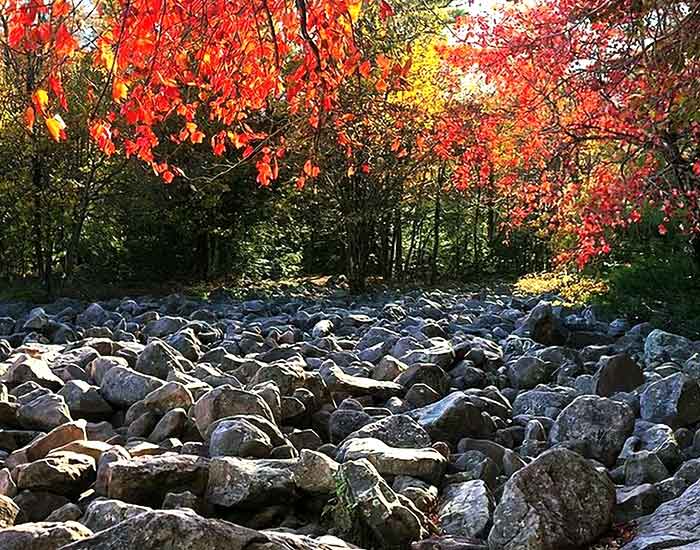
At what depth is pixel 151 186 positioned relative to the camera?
12852mm

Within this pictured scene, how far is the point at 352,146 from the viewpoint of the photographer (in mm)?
11852

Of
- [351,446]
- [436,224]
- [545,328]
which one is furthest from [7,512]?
[436,224]

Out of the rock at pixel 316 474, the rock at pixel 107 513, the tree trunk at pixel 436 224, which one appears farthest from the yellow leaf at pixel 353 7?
the tree trunk at pixel 436 224

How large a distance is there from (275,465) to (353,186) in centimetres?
1026

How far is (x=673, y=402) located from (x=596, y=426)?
52cm

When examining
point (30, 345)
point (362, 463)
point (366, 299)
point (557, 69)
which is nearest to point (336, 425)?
point (362, 463)

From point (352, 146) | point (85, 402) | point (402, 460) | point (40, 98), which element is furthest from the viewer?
point (352, 146)

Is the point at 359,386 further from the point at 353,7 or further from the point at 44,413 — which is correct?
the point at 353,7

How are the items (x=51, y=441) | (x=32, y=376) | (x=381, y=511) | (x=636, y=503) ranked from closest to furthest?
(x=381, y=511) → (x=636, y=503) → (x=51, y=441) → (x=32, y=376)

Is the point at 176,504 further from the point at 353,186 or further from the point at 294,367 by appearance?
the point at 353,186

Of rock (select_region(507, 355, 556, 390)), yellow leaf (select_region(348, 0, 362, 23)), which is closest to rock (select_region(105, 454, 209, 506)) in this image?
yellow leaf (select_region(348, 0, 362, 23))

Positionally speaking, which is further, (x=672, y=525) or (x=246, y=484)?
(x=246, y=484)

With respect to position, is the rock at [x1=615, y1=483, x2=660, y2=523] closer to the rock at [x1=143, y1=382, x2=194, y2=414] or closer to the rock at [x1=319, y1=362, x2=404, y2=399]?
the rock at [x1=319, y1=362, x2=404, y2=399]

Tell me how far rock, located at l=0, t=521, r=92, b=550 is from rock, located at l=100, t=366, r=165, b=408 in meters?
2.18
